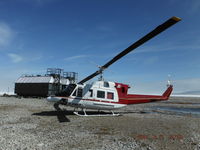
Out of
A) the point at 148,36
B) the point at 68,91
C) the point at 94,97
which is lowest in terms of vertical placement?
the point at 94,97

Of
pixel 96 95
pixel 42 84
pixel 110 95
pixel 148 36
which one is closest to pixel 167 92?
pixel 110 95

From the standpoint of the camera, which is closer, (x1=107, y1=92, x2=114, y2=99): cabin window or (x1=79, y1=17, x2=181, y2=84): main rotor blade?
(x1=79, y1=17, x2=181, y2=84): main rotor blade

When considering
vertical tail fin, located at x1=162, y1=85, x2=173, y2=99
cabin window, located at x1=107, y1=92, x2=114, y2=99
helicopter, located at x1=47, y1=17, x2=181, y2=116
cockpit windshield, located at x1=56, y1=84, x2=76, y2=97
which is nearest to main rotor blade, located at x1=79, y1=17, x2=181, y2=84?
helicopter, located at x1=47, y1=17, x2=181, y2=116

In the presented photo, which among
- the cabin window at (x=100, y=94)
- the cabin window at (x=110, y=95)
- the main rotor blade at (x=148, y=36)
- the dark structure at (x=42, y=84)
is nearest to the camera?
the main rotor blade at (x=148, y=36)

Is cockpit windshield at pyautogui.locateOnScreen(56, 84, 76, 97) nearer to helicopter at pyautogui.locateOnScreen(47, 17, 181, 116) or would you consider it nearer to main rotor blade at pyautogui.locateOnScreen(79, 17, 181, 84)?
helicopter at pyautogui.locateOnScreen(47, 17, 181, 116)

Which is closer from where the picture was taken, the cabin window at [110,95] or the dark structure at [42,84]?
the cabin window at [110,95]

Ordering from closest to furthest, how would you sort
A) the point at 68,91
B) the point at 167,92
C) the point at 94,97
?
1. the point at 68,91
2. the point at 94,97
3. the point at 167,92

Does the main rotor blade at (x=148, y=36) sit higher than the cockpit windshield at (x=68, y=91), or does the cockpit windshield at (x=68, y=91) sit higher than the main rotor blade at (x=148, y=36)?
the main rotor blade at (x=148, y=36)

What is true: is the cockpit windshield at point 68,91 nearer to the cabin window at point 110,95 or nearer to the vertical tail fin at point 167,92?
the cabin window at point 110,95

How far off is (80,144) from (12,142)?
9.07 feet

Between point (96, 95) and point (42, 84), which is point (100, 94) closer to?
point (96, 95)

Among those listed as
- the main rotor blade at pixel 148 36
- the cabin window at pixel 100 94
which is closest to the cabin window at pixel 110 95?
the cabin window at pixel 100 94

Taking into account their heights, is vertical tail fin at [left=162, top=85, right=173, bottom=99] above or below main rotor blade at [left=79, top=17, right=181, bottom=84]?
below

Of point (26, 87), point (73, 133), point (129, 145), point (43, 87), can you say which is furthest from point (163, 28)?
point (26, 87)
